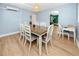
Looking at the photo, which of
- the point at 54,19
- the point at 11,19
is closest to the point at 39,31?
the point at 54,19

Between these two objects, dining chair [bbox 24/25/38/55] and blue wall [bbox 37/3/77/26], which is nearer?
blue wall [bbox 37/3/77/26]

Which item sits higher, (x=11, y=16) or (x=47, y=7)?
(x=47, y=7)

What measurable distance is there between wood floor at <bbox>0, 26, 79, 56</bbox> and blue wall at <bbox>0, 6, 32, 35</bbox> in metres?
0.11

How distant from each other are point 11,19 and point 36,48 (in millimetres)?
521

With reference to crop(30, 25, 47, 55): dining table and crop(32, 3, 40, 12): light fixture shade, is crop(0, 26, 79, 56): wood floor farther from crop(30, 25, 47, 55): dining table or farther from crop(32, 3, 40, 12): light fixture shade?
crop(32, 3, 40, 12): light fixture shade

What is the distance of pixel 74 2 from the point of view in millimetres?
1076

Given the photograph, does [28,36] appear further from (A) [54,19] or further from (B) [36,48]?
(A) [54,19]

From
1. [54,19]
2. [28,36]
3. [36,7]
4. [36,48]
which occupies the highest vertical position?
[36,7]

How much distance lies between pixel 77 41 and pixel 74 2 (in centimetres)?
→ 52

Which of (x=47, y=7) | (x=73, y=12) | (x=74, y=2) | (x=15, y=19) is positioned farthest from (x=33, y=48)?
(x=74, y=2)

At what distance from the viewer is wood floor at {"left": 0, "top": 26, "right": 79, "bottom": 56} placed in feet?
3.64

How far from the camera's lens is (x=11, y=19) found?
1.11 m

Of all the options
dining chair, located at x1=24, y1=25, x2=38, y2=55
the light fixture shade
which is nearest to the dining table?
dining chair, located at x1=24, y1=25, x2=38, y2=55

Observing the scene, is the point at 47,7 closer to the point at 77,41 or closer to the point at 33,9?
the point at 33,9
